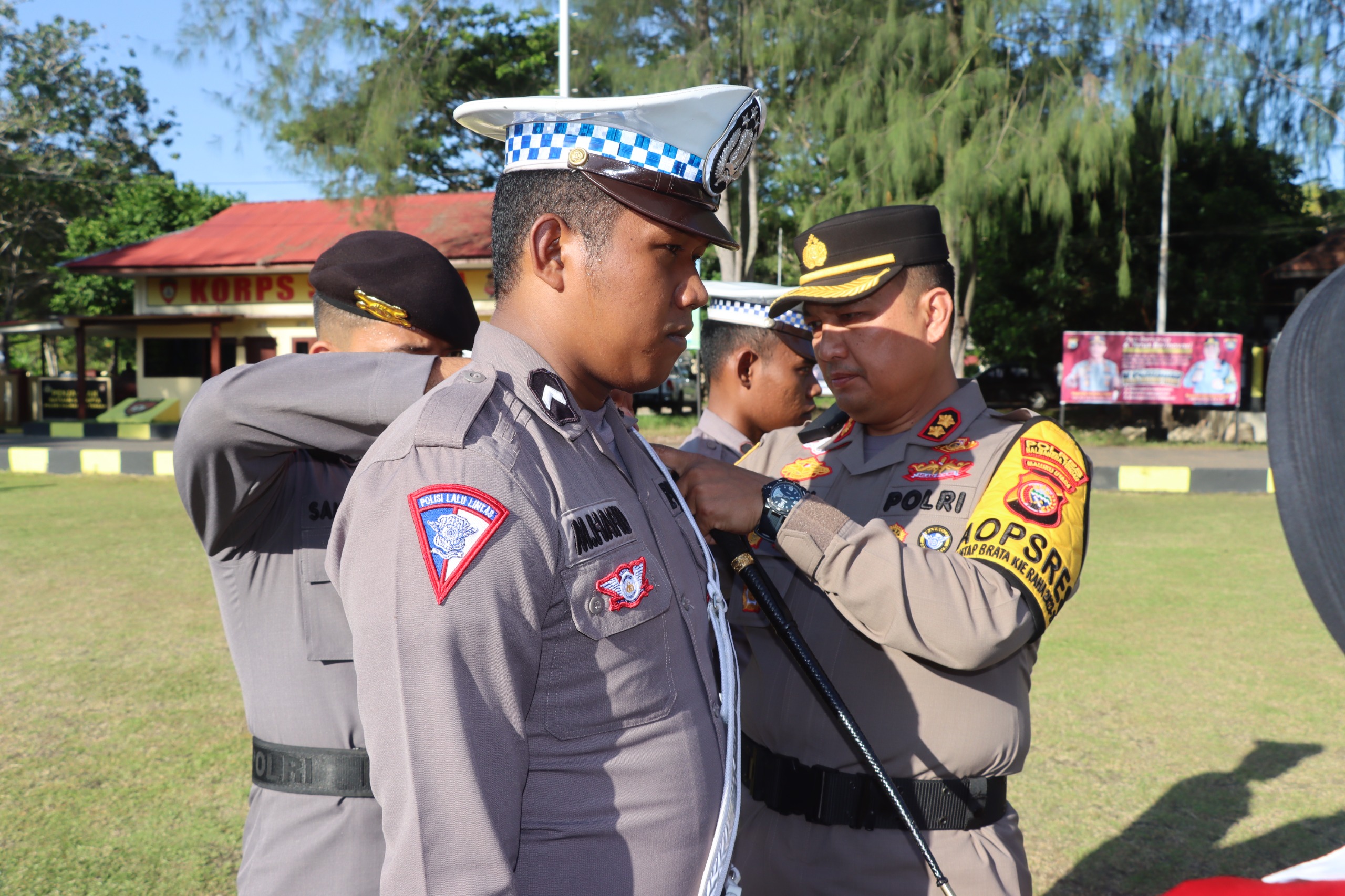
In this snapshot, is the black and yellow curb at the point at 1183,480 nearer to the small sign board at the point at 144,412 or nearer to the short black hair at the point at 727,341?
the short black hair at the point at 727,341

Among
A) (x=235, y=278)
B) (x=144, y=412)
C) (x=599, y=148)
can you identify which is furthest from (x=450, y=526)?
(x=235, y=278)

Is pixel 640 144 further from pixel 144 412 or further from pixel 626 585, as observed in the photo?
pixel 144 412

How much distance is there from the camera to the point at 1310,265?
2341cm

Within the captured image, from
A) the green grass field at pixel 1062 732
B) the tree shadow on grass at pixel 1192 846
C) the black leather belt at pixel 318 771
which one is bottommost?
the tree shadow on grass at pixel 1192 846

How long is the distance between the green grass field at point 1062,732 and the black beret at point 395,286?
2.17 meters

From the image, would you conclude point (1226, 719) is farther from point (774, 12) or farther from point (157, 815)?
point (774, 12)

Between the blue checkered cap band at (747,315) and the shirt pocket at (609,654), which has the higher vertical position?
the blue checkered cap band at (747,315)

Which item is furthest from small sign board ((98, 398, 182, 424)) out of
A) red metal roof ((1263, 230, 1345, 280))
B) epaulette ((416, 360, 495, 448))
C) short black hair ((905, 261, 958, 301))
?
red metal roof ((1263, 230, 1345, 280))

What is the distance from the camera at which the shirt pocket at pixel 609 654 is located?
4.09 ft

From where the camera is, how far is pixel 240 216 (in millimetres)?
25609

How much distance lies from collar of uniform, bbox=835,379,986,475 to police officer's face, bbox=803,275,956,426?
6 centimetres

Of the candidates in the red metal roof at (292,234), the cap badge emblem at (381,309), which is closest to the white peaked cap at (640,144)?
the cap badge emblem at (381,309)

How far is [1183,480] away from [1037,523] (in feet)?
38.6

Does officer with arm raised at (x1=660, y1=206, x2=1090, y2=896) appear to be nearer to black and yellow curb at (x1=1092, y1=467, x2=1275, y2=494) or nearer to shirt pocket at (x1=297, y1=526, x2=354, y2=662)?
shirt pocket at (x1=297, y1=526, x2=354, y2=662)
